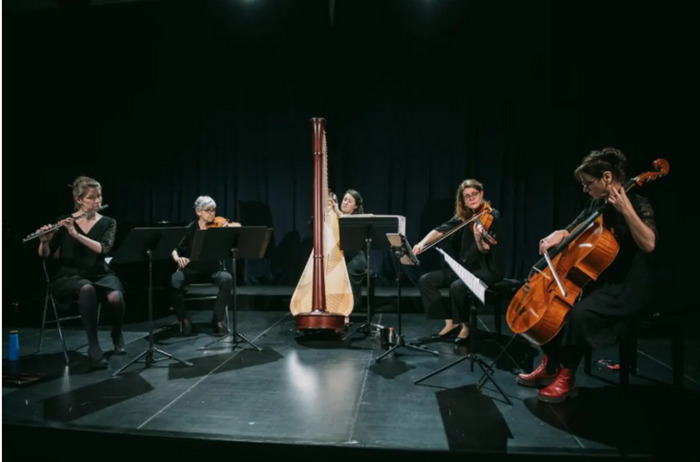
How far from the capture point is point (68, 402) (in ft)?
9.80

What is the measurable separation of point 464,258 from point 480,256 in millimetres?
173

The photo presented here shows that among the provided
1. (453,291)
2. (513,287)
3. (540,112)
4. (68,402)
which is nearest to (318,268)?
(453,291)

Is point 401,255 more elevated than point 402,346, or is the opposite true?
point 401,255

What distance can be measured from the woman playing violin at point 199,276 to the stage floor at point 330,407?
0.61 m

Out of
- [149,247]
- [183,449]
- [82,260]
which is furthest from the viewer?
[82,260]

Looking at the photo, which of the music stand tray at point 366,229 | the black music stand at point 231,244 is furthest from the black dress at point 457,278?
the black music stand at point 231,244

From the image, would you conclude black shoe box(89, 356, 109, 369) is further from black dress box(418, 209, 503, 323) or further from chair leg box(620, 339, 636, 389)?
chair leg box(620, 339, 636, 389)

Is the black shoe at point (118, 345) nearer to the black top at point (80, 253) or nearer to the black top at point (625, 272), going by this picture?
the black top at point (80, 253)

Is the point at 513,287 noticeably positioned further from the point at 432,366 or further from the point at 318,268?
the point at 318,268

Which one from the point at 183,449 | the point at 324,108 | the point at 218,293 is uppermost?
the point at 324,108

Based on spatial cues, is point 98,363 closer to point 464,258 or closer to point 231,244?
point 231,244

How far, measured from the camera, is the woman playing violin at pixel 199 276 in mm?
4750

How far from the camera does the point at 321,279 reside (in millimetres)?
4219

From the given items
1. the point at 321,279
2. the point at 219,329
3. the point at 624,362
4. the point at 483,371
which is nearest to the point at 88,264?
the point at 219,329
